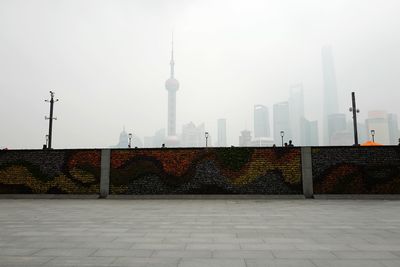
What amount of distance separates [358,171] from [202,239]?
42.9 feet

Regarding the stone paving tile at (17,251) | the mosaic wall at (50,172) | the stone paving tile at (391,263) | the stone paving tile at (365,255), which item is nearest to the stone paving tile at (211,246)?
the stone paving tile at (365,255)

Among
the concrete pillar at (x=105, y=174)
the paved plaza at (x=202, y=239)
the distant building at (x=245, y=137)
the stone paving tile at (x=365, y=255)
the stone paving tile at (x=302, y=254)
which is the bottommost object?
the paved plaza at (x=202, y=239)

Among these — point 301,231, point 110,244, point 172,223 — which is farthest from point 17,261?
point 301,231

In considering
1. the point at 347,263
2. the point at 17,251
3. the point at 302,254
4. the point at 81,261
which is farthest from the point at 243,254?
the point at 17,251

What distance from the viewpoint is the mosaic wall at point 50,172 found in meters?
18.3

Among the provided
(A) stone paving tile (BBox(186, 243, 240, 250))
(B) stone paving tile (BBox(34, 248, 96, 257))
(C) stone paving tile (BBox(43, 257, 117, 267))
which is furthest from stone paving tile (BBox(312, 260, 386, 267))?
(B) stone paving tile (BBox(34, 248, 96, 257))

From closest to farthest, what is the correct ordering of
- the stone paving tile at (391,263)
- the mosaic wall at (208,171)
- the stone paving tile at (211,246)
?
the stone paving tile at (391,263) → the stone paving tile at (211,246) → the mosaic wall at (208,171)

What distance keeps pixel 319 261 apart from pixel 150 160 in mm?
13699

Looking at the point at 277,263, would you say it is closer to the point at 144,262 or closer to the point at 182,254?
the point at 182,254

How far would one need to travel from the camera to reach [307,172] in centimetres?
1722

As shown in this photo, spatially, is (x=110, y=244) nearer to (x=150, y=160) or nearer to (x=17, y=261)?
(x=17, y=261)

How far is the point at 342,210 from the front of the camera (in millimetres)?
12508

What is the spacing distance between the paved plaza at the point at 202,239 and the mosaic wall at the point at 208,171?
534cm

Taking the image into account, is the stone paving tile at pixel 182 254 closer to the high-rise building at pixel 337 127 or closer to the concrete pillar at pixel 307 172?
the concrete pillar at pixel 307 172
